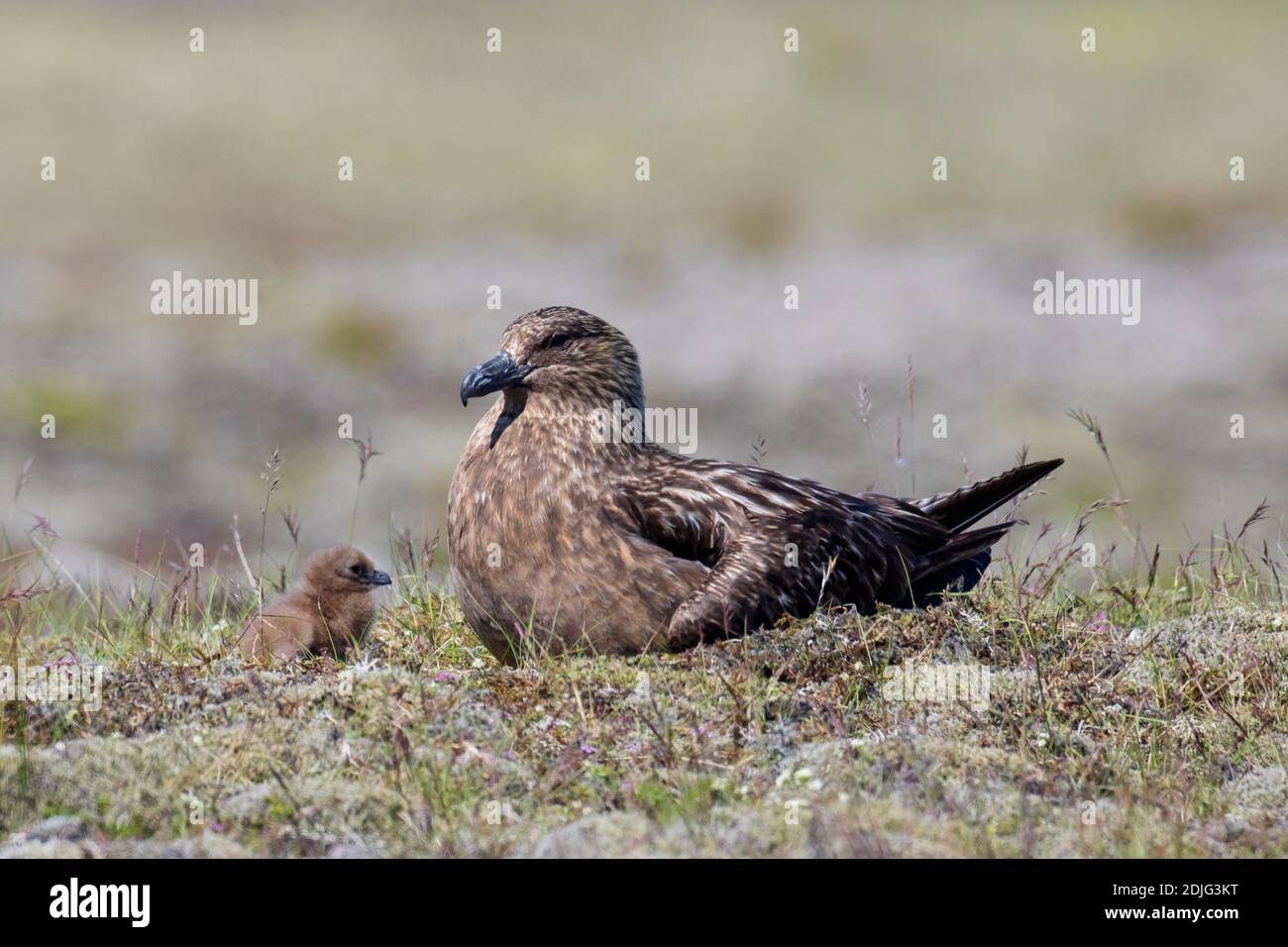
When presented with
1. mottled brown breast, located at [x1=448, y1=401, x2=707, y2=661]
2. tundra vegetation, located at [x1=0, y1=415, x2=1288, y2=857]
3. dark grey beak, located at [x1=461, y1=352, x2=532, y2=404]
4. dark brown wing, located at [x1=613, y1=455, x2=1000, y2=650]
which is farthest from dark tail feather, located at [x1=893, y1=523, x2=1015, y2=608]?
dark grey beak, located at [x1=461, y1=352, x2=532, y2=404]

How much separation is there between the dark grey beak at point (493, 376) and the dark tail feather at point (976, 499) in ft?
5.22

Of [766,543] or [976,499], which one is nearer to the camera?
[766,543]

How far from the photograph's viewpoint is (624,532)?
5.39 m

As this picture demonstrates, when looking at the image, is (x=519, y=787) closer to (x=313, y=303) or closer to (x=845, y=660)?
(x=845, y=660)

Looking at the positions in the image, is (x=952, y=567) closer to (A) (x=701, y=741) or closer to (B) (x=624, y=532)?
(B) (x=624, y=532)

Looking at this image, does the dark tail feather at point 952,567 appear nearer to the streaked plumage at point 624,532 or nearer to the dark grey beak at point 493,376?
the streaked plumage at point 624,532

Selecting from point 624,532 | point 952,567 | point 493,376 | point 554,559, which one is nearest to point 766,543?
point 624,532

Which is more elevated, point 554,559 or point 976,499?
point 976,499

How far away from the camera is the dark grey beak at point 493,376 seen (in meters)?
5.61

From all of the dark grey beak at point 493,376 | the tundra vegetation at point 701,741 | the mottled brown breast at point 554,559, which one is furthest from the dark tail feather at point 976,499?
the dark grey beak at point 493,376

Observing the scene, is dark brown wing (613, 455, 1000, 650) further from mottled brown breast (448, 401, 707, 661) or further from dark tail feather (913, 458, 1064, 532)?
dark tail feather (913, 458, 1064, 532)

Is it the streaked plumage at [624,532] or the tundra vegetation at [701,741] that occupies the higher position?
the streaked plumage at [624,532]

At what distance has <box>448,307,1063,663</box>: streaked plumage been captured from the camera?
523cm

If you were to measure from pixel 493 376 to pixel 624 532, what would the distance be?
75cm
